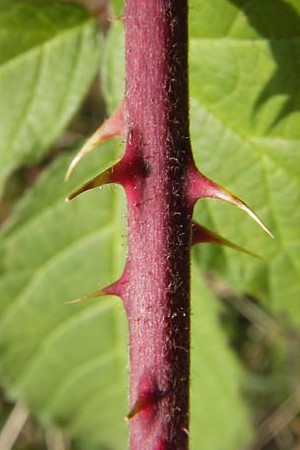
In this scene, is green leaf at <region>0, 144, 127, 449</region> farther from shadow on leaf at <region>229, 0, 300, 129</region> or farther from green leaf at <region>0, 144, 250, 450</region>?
shadow on leaf at <region>229, 0, 300, 129</region>

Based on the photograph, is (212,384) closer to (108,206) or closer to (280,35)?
(108,206)

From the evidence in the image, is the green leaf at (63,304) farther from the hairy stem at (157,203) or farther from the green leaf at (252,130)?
the hairy stem at (157,203)

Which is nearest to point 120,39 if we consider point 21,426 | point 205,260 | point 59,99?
point 59,99

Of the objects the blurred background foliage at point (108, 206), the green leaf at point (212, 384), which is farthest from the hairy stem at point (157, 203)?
the green leaf at point (212, 384)

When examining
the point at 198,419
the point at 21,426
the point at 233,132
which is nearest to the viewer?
the point at 233,132

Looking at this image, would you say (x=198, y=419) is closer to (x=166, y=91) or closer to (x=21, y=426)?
(x=21, y=426)

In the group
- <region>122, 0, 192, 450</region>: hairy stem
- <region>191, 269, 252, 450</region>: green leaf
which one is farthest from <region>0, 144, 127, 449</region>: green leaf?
<region>122, 0, 192, 450</region>: hairy stem

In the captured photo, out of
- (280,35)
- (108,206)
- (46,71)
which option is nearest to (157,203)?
(280,35)
